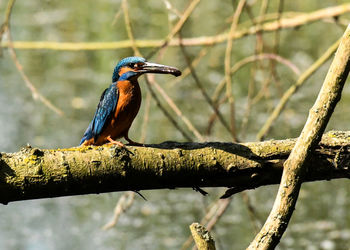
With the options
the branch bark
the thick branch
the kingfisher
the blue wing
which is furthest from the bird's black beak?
the branch bark

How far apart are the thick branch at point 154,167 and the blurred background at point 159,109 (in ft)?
2.66

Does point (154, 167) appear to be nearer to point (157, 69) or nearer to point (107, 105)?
point (157, 69)

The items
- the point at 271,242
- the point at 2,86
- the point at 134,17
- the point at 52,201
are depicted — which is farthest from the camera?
the point at 134,17

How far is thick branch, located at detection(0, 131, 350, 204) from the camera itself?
185 cm

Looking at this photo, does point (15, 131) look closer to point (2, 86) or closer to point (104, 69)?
point (2, 86)

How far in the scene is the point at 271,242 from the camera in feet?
5.34

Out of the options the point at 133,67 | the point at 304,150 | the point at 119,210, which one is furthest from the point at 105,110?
the point at 304,150

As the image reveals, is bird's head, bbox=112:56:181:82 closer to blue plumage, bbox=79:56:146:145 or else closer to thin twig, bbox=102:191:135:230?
blue plumage, bbox=79:56:146:145

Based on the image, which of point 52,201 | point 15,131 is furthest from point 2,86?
point 52,201

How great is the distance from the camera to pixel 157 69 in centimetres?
252

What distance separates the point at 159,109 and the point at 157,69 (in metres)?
5.82

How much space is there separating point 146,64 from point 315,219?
379cm

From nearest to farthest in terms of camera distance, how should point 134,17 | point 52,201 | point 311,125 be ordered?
point 311,125
point 52,201
point 134,17

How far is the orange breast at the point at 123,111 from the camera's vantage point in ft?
8.91
